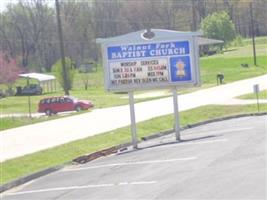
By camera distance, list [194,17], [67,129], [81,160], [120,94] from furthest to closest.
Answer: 1. [194,17]
2. [120,94]
3. [67,129]
4. [81,160]

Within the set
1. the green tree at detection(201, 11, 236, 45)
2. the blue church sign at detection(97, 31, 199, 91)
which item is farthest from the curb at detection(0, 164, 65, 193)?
the green tree at detection(201, 11, 236, 45)

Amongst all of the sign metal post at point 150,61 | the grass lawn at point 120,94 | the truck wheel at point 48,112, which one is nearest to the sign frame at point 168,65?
the sign metal post at point 150,61

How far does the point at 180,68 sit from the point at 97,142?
145 inches

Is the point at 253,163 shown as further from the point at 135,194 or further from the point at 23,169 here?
the point at 23,169

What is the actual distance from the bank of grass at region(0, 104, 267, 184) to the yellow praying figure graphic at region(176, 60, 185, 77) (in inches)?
120

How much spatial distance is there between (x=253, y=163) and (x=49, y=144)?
10382 millimetres

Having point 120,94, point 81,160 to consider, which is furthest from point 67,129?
point 120,94

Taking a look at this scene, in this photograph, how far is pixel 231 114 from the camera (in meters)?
29.5

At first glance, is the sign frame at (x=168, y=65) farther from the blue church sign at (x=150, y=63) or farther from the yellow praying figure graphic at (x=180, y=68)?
the yellow praying figure graphic at (x=180, y=68)

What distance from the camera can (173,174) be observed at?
13.9 metres

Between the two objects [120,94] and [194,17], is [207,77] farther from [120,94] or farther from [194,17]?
[194,17]

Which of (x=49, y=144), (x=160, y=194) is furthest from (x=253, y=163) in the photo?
(x=49, y=144)

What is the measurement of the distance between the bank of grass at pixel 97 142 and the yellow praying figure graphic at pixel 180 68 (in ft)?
10.0

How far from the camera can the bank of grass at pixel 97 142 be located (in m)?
18.2
